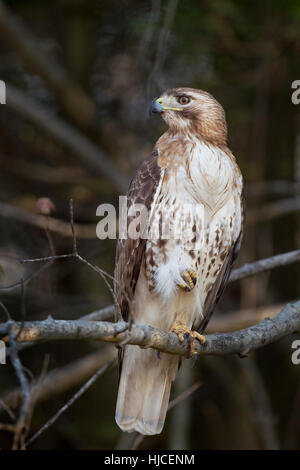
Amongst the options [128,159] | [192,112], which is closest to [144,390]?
[192,112]

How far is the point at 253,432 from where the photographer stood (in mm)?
6508

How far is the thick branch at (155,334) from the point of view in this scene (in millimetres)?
2240

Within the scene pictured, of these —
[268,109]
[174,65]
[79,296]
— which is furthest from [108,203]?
[268,109]

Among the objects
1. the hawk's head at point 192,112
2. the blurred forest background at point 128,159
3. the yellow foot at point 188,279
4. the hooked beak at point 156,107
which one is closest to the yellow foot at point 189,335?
the yellow foot at point 188,279

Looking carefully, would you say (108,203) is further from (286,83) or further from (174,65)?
(286,83)

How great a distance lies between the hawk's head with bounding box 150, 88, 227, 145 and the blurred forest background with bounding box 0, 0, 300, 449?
5.80 feet

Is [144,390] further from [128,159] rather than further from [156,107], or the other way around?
[128,159]

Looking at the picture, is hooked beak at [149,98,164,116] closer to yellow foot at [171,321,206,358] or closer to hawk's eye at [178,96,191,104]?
hawk's eye at [178,96,191,104]

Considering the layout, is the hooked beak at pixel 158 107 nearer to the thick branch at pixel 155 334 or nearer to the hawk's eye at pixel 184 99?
the hawk's eye at pixel 184 99

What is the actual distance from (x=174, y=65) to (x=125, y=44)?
64 centimetres

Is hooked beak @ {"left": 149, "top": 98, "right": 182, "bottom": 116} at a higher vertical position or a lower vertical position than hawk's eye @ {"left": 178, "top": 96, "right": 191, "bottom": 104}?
lower

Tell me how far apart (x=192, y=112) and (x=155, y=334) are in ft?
5.59

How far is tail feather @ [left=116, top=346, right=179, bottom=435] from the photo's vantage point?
409 centimetres

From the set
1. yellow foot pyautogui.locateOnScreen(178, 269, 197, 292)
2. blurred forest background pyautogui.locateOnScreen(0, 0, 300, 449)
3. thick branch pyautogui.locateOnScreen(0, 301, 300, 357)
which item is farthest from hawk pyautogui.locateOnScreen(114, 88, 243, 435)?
blurred forest background pyautogui.locateOnScreen(0, 0, 300, 449)
